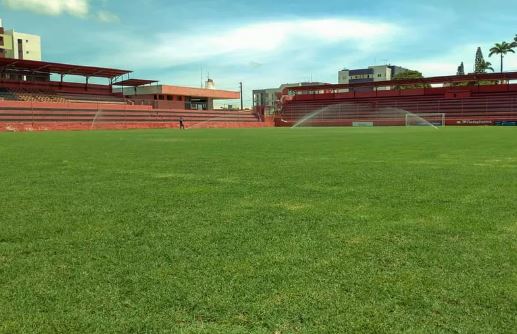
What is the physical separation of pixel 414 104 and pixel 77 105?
53.7 m

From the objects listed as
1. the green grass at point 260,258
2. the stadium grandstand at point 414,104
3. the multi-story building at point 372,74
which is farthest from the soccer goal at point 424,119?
the multi-story building at point 372,74

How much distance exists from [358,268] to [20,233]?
325cm

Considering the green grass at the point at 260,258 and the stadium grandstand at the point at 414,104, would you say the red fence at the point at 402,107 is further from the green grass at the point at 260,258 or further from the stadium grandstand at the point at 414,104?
the green grass at the point at 260,258

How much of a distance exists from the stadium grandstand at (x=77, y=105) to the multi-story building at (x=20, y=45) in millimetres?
39028

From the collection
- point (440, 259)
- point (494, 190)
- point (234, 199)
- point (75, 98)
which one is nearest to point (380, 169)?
point (494, 190)

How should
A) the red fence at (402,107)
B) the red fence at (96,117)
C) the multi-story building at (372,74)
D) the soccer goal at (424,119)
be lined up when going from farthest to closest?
the multi-story building at (372,74)
the red fence at (402,107)
the soccer goal at (424,119)
the red fence at (96,117)

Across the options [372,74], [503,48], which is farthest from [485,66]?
[372,74]

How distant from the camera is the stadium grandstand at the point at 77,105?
50562 mm

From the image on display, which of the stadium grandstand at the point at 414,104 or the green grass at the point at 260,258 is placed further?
the stadium grandstand at the point at 414,104

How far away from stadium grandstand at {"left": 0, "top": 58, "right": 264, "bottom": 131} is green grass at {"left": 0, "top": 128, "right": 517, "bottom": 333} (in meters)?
43.6

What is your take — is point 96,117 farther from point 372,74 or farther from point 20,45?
point 372,74

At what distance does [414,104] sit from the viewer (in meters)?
79.4

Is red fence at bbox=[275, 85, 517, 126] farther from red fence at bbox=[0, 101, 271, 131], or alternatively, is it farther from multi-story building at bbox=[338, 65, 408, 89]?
multi-story building at bbox=[338, 65, 408, 89]

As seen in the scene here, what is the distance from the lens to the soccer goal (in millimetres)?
68456
